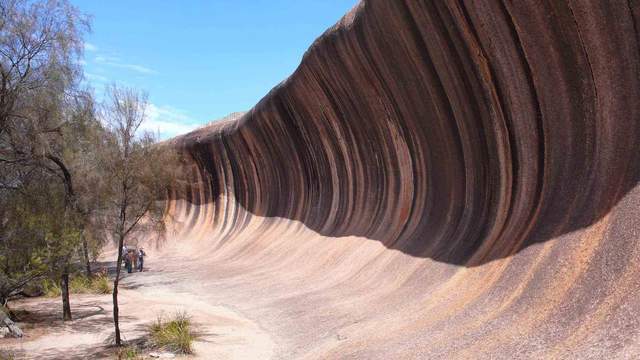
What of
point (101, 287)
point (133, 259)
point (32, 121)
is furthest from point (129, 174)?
point (133, 259)

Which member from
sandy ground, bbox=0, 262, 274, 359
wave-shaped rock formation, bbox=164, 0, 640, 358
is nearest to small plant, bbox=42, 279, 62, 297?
sandy ground, bbox=0, 262, 274, 359

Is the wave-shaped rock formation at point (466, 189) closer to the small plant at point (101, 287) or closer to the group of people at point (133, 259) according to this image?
the small plant at point (101, 287)

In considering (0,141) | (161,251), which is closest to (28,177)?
(0,141)

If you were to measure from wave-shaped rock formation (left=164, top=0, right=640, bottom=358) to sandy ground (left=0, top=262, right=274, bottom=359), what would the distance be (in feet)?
1.90

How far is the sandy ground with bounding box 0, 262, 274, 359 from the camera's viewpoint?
Answer: 30.0 ft

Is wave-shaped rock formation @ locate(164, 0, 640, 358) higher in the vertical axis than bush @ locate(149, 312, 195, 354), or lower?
higher

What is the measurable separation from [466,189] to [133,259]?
16.5 metres

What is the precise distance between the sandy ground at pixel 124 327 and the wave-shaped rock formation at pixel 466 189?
1.90ft

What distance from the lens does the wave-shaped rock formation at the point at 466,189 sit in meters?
5.64

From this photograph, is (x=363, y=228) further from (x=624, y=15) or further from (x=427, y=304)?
(x=624, y=15)

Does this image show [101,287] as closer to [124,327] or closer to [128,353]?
[124,327]

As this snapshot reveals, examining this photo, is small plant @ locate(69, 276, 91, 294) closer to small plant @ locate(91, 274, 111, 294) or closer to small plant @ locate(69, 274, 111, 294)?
small plant @ locate(69, 274, 111, 294)

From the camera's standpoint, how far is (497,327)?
5.88 metres

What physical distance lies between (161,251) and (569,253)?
80.5 ft
